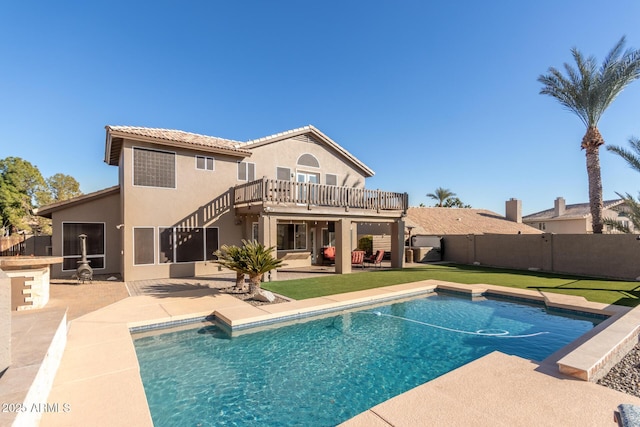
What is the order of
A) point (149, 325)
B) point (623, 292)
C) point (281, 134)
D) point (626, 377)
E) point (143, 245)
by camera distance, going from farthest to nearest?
1. point (281, 134)
2. point (143, 245)
3. point (623, 292)
4. point (149, 325)
5. point (626, 377)

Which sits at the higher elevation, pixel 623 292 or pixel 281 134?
pixel 281 134

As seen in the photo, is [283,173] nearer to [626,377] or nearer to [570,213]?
[626,377]

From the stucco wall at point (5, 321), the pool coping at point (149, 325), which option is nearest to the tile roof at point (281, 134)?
the pool coping at point (149, 325)

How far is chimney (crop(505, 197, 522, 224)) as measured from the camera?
3556cm

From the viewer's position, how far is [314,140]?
19.5 m

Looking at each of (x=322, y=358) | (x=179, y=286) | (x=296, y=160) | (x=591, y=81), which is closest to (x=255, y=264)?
(x=179, y=286)

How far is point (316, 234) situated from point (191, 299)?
36.0 ft

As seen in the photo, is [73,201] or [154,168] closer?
[73,201]

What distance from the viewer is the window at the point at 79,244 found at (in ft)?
47.0

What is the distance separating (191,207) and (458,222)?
2674 cm

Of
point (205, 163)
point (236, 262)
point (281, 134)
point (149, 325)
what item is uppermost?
point (281, 134)

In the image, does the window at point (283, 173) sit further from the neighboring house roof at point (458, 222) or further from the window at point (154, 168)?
the neighboring house roof at point (458, 222)

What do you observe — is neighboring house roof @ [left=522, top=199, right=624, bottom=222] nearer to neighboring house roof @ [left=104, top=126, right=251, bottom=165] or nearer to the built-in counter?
neighboring house roof @ [left=104, top=126, right=251, bottom=165]

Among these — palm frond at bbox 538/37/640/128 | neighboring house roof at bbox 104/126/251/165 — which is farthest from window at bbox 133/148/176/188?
palm frond at bbox 538/37/640/128
